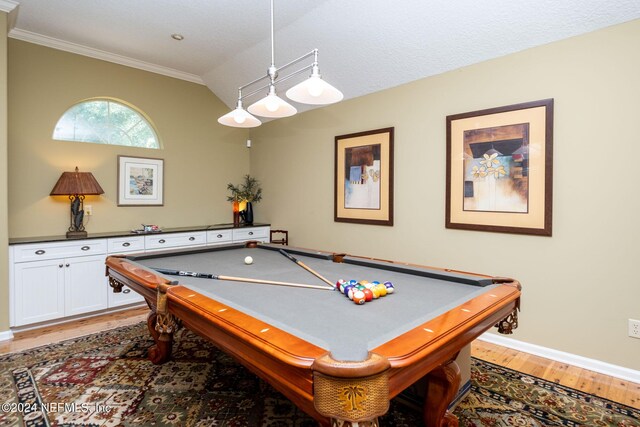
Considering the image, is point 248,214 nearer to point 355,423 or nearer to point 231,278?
point 231,278

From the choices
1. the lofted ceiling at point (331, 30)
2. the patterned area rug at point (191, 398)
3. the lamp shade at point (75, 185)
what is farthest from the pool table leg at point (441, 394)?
the lamp shade at point (75, 185)

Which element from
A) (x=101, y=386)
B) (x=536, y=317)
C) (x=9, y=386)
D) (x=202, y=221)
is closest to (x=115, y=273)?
(x=101, y=386)

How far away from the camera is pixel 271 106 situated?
2.12 meters

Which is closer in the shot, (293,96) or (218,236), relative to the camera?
(293,96)

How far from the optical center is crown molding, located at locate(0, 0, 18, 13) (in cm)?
287

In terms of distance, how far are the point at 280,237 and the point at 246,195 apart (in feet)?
2.83

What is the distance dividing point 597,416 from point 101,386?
9.82 ft

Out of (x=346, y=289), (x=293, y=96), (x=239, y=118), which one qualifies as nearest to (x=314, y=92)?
(x=293, y=96)

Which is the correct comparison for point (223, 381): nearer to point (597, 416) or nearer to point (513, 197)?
point (597, 416)

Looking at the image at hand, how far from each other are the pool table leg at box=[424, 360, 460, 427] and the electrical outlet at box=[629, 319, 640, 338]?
1.53 meters

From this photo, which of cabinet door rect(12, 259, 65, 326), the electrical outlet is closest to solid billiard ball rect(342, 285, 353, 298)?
the electrical outlet

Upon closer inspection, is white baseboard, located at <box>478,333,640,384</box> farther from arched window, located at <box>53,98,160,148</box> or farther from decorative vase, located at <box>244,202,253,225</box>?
arched window, located at <box>53,98,160,148</box>

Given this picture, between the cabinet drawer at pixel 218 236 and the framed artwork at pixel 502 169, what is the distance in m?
2.86

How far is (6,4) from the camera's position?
2.88 meters
